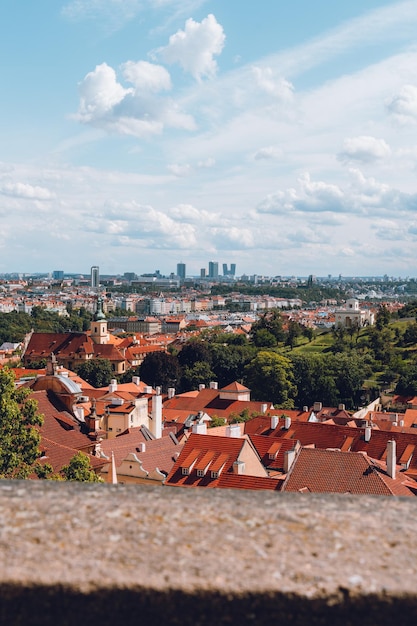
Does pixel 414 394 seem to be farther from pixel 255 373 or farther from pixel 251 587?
pixel 251 587

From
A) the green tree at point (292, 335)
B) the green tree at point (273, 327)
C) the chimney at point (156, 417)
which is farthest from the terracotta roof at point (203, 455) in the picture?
the green tree at point (273, 327)

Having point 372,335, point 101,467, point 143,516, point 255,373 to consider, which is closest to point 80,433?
point 101,467

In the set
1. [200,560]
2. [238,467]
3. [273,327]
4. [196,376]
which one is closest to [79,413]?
[238,467]

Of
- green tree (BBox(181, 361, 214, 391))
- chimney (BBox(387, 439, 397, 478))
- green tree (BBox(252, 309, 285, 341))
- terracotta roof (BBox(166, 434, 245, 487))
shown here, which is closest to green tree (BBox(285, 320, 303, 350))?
green tree (BBox(252, 309, 285, 341))

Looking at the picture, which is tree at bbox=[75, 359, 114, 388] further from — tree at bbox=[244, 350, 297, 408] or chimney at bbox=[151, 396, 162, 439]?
chimney at bbox=[151, 396, 162, 439]

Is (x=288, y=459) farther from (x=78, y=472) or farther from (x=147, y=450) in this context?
(x=78, y=472)

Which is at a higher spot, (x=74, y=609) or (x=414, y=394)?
(x=74, y=609)

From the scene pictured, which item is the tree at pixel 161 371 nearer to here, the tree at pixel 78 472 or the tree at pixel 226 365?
the tree at pixel 226 365
